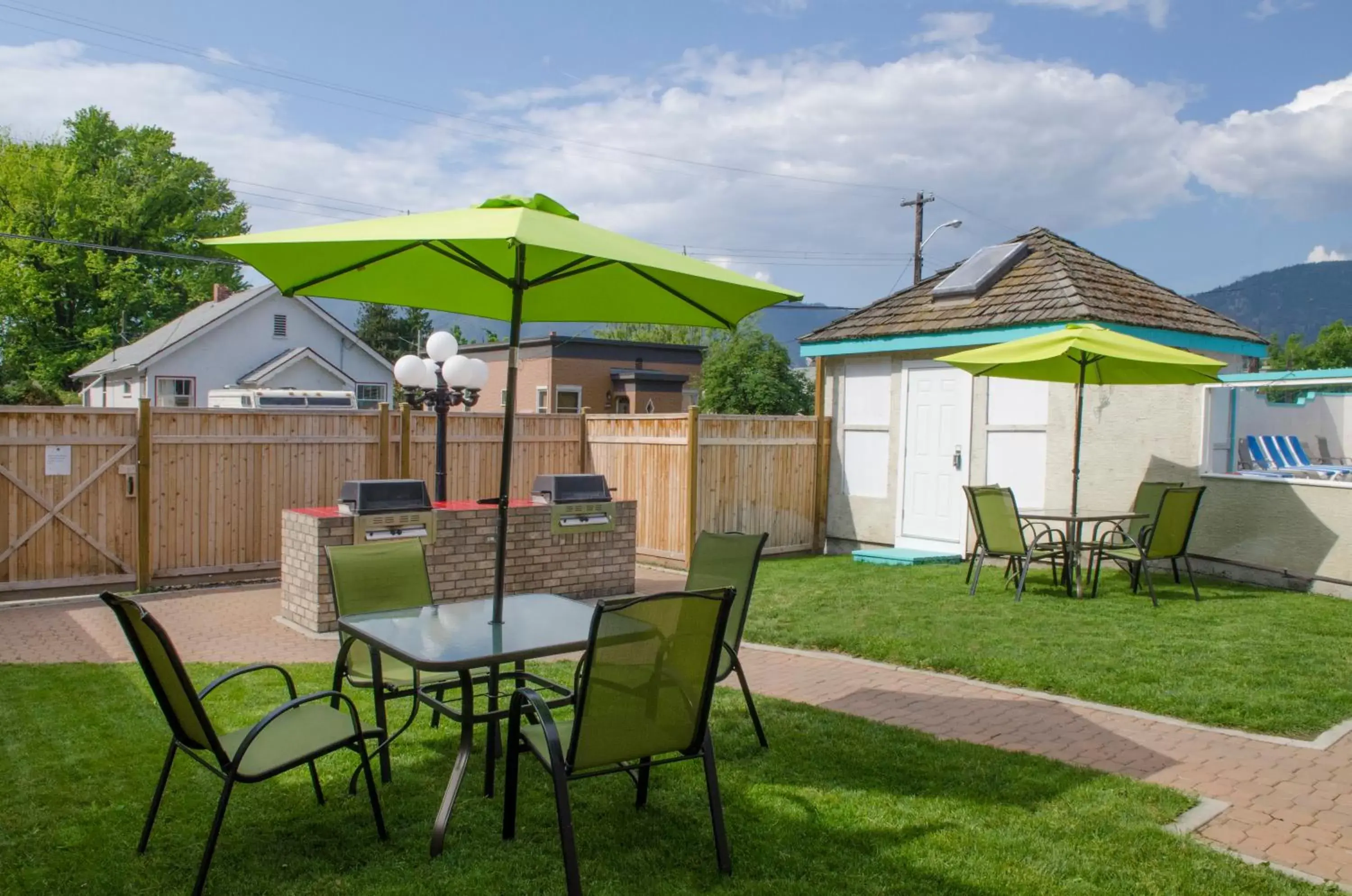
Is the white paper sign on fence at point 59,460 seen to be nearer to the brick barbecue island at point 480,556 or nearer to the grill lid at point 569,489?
the brick barbecue island at point 480,556

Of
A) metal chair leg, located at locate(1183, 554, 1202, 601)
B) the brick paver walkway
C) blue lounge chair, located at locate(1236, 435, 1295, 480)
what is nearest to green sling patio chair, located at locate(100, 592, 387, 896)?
the brick paver walkway

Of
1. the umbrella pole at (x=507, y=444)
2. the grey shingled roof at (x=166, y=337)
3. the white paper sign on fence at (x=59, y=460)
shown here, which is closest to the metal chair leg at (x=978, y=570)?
the umbrella pole at (x=507, y=444)

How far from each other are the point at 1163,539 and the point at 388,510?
6.77 metres

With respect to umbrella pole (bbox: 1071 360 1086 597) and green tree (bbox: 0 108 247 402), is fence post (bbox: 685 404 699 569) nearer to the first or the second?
umbrella pole (bbox: 1071 360 1086 597)

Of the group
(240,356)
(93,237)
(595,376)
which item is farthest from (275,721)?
(93,237)

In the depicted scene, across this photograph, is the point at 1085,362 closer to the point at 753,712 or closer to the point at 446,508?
the point at 753,712

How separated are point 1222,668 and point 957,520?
5.39 m

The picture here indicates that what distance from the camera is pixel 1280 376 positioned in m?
9.37

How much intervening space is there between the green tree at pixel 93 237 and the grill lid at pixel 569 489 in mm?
33846

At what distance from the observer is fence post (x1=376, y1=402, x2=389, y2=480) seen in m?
10.5

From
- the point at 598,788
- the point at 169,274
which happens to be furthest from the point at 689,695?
the point at 169,274

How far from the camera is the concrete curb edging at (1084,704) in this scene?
496cm

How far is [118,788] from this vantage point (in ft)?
13.6

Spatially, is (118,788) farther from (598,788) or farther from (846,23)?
(846,23)
